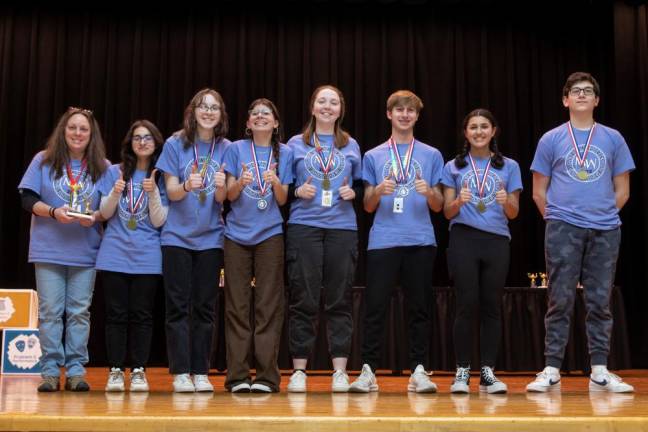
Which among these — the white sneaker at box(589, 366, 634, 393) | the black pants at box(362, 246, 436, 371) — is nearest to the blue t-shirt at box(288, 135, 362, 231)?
the black pants at box(362, 246, 436, 371)

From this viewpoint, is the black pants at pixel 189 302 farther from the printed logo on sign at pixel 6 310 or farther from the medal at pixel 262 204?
the printed logo on sign at pixel 6 310

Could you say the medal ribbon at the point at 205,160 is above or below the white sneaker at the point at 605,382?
above

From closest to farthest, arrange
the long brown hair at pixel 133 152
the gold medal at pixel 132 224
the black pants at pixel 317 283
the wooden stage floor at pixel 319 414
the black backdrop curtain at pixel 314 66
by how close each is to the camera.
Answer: the wooden stage floor at pixel 319 414
the black pants at pixel 317 283
the gold medal at pixel 132 224
the long brown hair at pixel 133 152
the black backdrop curtain at pixel 314 66

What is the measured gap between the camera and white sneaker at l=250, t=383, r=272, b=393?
3.31 m

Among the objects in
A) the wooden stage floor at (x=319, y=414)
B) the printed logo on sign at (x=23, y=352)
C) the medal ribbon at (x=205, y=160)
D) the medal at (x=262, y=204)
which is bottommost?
the printed logo on sign at (x=23, y=352)

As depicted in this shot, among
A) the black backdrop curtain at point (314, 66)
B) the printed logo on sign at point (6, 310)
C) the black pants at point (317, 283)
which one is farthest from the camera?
the black backdrop curtain at point (314, 66)

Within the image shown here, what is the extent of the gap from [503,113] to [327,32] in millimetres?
2088

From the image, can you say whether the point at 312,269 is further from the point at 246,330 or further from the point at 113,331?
the point at 113,331

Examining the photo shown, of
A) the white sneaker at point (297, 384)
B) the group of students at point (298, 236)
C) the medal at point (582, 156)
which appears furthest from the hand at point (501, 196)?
the white sneaker at point (297, 384)

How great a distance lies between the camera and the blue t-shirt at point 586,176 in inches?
140

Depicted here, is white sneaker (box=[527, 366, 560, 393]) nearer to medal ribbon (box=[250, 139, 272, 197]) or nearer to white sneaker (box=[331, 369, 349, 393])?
white sneaker (box=[331, 369, 349, 393])

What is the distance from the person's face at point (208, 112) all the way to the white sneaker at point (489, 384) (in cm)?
176

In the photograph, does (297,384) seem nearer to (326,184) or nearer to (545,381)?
(326,184)

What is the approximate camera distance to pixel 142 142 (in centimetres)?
362
